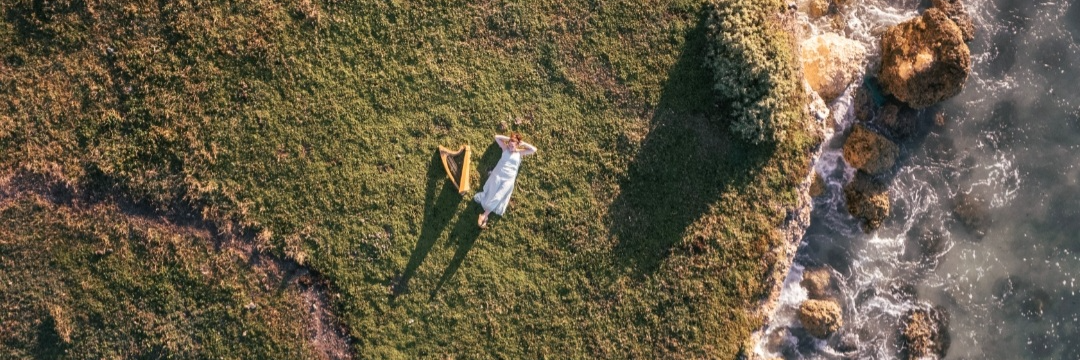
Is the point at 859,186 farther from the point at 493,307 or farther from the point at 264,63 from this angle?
the point at 264,63

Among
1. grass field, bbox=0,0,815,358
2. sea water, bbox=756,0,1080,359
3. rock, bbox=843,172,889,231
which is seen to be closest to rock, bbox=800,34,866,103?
sea water, bbox=756,0,1080,359

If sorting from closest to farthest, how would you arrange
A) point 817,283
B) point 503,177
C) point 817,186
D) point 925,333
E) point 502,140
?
point 503,177 < point 502,140 < point 817,186 < point 817,283 < point 925,333

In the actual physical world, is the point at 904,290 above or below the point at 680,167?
below

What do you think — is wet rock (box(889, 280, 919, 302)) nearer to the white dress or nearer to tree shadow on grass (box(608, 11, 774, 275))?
tree shadow on grass (box(608, 11, 774, 275))

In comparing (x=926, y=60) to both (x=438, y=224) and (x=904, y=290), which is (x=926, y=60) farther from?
(x=438, y=224)

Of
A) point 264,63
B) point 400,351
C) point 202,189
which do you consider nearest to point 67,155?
point 202,189

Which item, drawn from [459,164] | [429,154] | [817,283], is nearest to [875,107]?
[817,283]

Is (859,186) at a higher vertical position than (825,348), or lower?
higher
